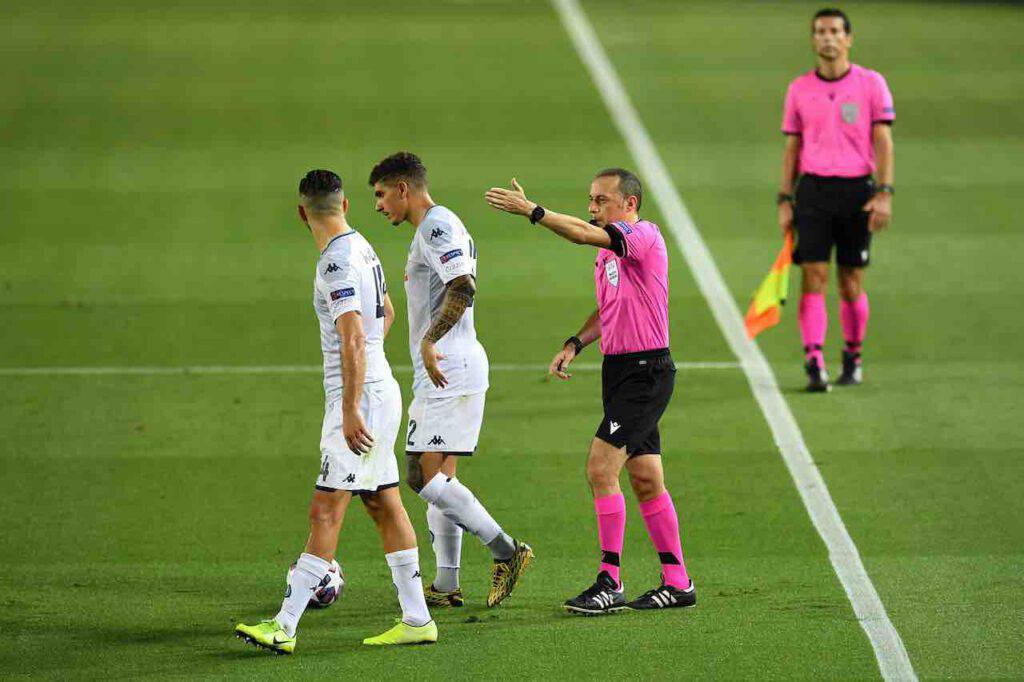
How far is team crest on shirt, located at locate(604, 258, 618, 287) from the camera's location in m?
7.79

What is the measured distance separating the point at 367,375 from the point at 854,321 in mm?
5354

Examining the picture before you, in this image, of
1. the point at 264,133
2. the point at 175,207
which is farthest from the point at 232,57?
the point at 175,207

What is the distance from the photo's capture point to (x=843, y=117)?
1165 centimetres

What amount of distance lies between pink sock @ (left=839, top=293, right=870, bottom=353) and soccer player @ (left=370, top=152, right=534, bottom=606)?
14.7ft

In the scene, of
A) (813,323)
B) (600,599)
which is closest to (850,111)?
(813,323)

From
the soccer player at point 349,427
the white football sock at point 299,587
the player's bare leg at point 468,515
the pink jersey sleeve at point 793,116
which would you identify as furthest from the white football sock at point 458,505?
the pink jersey sleeve at point 793,116

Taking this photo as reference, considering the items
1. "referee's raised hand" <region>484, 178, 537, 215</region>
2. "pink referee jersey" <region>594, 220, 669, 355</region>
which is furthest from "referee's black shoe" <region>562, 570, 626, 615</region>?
"referee's raised hand" <region>484, 178, 537, 215</region>

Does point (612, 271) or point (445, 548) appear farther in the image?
point (445, 548)

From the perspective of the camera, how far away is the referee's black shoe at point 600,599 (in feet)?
25.4

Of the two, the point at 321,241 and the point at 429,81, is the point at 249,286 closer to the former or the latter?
the point at 321,241

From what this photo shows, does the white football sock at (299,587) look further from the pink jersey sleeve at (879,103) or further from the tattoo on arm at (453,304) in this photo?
the pink jersey sleeve at (879,103)

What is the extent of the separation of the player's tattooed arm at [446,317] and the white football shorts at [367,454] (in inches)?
14.0

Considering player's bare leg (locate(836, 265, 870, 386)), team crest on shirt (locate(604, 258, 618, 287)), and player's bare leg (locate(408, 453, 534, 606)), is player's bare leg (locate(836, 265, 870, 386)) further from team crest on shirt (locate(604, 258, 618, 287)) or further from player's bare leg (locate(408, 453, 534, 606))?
player's bare leg (locate(408, 453, 534, 606))

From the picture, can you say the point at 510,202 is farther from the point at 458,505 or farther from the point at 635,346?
the point at 458,505
